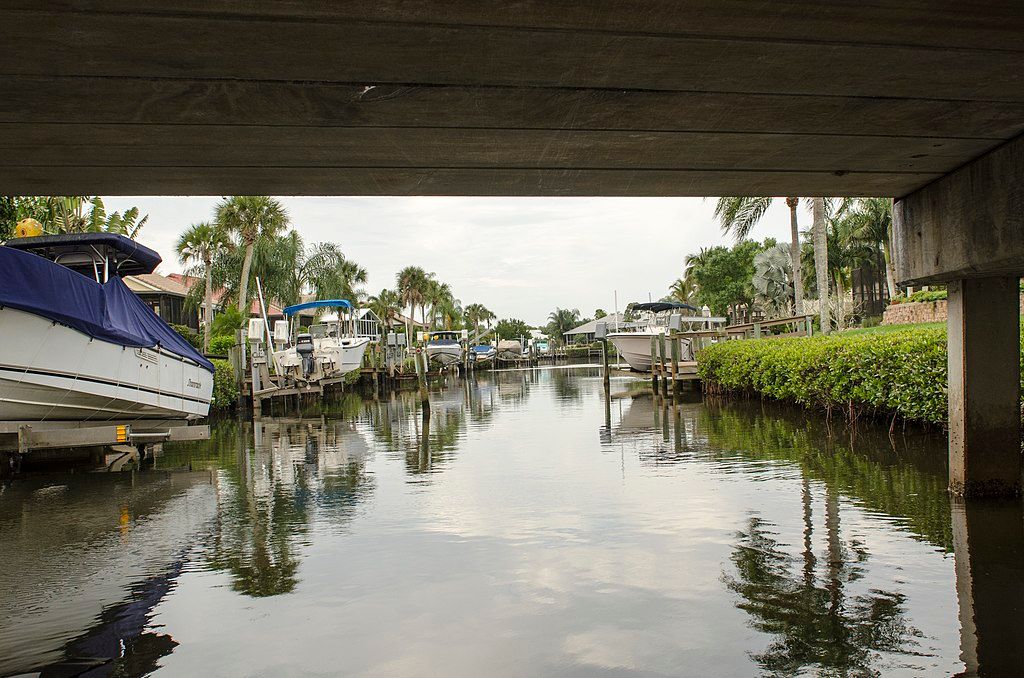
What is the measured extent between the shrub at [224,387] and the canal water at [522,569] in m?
12.7

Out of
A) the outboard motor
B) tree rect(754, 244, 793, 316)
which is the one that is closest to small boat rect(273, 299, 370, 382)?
the outboard motor

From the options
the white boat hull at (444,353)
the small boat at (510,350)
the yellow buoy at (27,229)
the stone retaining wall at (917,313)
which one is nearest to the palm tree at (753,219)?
the stone retaining wall at (917,313)

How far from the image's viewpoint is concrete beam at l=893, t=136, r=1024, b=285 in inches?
196

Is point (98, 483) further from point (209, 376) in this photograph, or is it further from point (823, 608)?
point (823, 608)

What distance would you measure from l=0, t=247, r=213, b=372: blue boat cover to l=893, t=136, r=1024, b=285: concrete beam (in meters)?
10.7

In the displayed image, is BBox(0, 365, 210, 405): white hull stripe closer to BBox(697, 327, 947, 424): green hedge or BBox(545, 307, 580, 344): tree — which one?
BBox(697, 327, 947, 424): green hedge

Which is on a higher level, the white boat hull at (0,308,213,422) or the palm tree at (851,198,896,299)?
the palm tree at (851,198,896,299)

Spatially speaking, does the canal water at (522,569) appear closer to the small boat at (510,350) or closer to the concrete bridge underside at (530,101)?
the concrete bridge underside at (530,101)

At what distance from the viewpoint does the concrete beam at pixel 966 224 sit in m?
4.98

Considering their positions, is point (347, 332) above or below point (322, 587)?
above

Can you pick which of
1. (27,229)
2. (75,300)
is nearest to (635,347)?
(27,229)

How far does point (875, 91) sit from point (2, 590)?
708 centimetres

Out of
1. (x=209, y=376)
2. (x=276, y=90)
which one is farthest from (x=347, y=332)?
(x=276, y=90)

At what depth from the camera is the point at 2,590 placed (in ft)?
20.6
